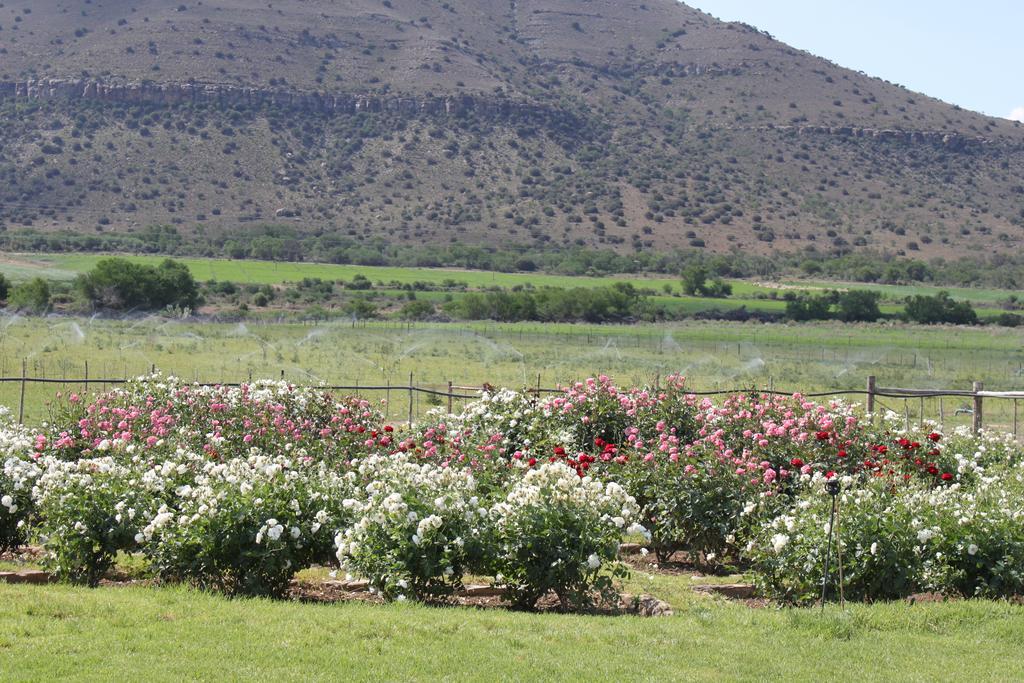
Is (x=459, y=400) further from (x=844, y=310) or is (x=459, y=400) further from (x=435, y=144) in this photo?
(x=435, y=144)

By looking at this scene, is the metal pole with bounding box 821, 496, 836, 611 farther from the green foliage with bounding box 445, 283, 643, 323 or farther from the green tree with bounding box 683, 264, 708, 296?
the green tree with bounding box 683, 264, 708, 296

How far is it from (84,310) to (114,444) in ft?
171

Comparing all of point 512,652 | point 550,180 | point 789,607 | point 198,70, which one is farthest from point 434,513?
point 198,70

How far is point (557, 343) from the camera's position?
5244 centimetres

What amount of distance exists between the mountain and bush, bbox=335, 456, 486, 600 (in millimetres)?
76907

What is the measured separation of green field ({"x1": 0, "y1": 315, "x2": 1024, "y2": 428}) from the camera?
3384cm

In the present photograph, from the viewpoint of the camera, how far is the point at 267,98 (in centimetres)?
10256

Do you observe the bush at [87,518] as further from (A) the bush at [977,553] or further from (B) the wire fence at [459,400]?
(B) the wire fence at [459,400]

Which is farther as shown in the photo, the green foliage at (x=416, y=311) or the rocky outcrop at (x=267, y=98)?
the rocky outcrop at (x=267, y=98)

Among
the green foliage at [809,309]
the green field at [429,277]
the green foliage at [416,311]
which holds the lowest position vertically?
the green foliage at [416,311]

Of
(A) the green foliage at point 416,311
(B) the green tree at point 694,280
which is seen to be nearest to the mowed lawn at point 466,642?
(A) the green foliage at point 416,311

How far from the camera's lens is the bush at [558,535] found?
9547 millimetres

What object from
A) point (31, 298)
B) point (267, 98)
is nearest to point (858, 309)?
point (31, 298)

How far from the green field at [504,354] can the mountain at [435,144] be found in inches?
1251
